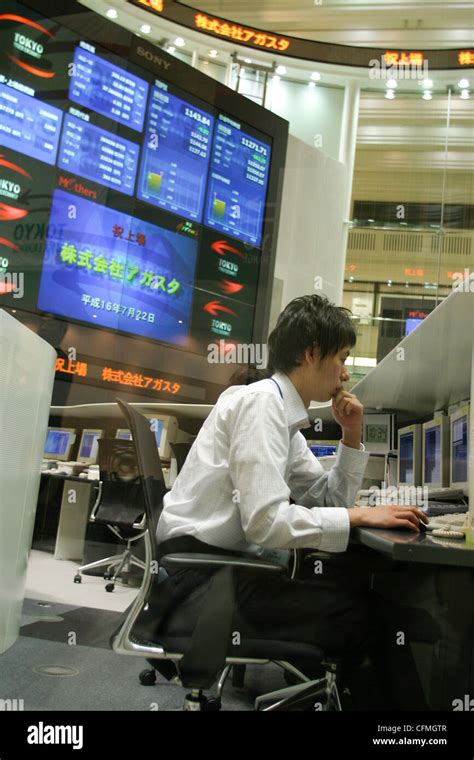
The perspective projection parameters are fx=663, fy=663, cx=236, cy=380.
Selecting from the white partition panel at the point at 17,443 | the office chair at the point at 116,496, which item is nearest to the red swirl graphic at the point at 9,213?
the office chair at the point at 116,496

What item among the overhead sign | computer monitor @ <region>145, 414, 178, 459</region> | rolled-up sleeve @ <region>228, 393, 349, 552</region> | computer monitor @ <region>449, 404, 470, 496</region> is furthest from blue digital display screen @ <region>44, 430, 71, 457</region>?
the overhead sign

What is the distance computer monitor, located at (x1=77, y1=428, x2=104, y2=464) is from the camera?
10.3 feet

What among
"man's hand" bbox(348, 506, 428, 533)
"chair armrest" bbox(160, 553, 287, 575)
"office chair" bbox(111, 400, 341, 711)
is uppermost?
"man's hand" bbox(348, 506, 428, 533)

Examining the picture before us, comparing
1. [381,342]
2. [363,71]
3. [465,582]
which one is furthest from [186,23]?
[465,582]

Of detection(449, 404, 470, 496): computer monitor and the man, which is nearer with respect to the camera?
the man

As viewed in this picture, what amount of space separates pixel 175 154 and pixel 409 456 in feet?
7.12

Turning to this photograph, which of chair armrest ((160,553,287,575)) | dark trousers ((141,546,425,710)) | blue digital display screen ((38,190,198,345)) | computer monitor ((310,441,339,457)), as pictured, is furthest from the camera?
blue digital display screen ((38,190,198,345))

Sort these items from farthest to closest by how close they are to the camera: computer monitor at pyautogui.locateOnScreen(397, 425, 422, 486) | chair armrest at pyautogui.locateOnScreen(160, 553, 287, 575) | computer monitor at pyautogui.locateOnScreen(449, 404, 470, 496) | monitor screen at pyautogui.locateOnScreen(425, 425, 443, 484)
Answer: computer monitor at pyautogui.locateOnScreen(397, 425, 422, 486), monitor screen at pyautogui.locateOnScreen(425, 425, 443, 484), computer monitor at pyautogui.locateOnScreen(449, 404, 470, 496), chair armrest at pyautogui.locateOnScreen(160, 553, 287, 575)

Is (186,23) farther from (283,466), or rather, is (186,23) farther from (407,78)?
(283,466)

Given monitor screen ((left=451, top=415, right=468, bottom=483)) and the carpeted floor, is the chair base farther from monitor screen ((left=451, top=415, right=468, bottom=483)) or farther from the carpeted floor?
monitor screen ((left=451, top=415, right=468, bottom=483))

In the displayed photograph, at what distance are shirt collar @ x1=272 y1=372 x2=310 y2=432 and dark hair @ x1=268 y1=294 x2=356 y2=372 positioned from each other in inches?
2.2

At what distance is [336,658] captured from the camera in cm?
128

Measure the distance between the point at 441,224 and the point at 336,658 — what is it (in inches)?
113

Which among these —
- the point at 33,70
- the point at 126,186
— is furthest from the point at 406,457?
the point at 33,70
